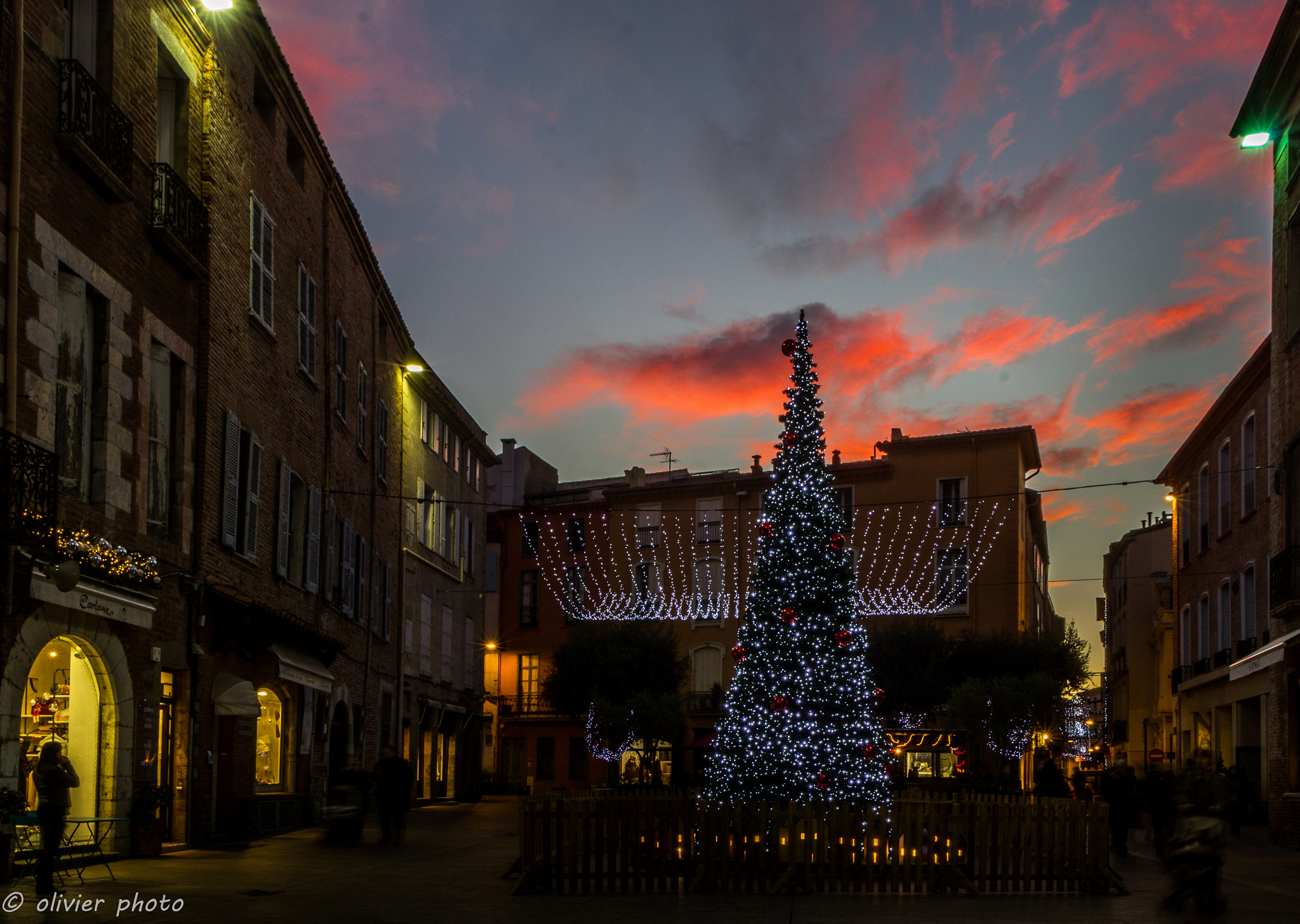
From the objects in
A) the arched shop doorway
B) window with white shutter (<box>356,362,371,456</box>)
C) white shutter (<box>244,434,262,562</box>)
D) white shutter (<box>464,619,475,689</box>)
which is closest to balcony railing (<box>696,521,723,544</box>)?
white shutter (<box>464,619,475,689</box>)

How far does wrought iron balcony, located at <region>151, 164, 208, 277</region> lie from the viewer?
688 inches

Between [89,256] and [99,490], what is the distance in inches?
103

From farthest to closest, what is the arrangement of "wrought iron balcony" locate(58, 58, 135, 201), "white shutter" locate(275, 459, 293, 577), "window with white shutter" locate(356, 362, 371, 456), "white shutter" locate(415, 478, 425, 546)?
"white shutter" locate(415, 478, 425, 546) → "window with white shutter" locate(356, 362, 371, 456) → "white shutter" locate(275, 459, 293, 577) → "wrought iron balcony" locate(58, 58, 135, 201)

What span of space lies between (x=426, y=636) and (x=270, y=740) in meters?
16.4

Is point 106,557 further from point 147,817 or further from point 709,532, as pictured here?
point 709,532

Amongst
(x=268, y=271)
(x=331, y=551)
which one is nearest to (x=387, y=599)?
(x=331, y=551)

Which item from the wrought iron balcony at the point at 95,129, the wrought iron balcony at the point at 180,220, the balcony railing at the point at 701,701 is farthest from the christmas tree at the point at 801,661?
the balcony railing at the point at 701,701

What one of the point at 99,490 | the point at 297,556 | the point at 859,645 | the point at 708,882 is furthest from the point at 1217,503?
the point at 99,490

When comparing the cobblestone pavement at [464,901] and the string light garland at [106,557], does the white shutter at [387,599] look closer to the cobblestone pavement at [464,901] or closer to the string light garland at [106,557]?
the cobblestone pavement at [464,901]

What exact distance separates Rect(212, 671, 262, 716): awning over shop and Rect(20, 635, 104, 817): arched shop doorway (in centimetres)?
378

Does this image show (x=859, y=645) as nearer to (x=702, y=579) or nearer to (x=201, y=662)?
(x=201, y=662)

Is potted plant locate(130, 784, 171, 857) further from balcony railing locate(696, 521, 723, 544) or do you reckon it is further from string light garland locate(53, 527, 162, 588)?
balcony railing locate(696, 521, 723, 544)

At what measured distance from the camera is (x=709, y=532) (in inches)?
2159

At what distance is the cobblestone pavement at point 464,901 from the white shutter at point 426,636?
21.3 metres
